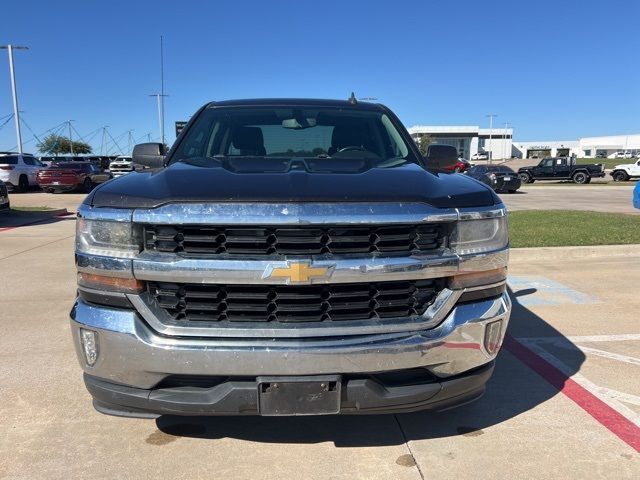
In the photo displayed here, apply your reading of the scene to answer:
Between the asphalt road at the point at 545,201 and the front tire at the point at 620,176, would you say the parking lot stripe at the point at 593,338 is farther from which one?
the front tire at the point at 620,176

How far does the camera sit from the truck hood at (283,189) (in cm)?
226

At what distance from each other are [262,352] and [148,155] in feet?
6.23

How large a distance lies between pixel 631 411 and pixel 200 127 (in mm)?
3423

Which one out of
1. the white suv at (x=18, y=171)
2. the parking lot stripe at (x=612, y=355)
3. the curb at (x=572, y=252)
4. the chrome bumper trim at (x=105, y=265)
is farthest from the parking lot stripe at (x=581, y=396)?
the white suv at (x=18, y=171)

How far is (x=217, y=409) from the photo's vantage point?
2246mm

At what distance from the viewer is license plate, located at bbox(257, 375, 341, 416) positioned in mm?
2201

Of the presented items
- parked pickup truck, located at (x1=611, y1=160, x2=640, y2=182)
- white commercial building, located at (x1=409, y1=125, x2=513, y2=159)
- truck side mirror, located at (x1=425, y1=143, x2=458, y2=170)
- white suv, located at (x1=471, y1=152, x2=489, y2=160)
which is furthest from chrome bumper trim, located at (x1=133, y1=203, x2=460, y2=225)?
white suv, located at (x1=471, y1=152, x2=489, y2=160)

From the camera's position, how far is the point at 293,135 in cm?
383

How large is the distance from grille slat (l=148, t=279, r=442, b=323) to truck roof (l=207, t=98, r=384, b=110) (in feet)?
6.95

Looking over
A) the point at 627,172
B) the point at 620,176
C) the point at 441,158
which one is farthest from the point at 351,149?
the point at 620,176

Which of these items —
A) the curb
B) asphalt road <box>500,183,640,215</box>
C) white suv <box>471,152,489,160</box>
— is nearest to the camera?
the curb

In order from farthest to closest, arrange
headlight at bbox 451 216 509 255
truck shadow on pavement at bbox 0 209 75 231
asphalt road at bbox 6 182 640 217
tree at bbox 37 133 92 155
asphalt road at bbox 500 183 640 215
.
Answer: tree at bbox 37 133 92 155
asphalt road at bbox 6 182 640 217
asphalt road at bbox 500 183 640 215
truck shadow on pavement at bbox 0 209 75 231
headlight at bbox 451 216 509 255

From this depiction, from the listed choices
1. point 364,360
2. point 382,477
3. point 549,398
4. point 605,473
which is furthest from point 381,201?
point 549,398

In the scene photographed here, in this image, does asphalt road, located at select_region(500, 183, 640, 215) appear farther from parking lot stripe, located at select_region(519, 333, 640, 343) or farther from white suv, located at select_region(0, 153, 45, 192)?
white suv, located at select_region(0, 153, 45, 192)
